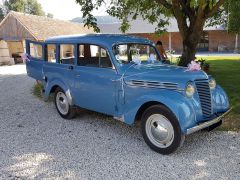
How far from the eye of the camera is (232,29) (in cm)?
1948

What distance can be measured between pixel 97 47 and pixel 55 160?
2.54 meters

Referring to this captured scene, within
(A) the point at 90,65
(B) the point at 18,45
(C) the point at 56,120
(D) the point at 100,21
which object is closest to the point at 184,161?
(A) the point at 90,65

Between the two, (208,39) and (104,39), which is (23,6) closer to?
(208,39)

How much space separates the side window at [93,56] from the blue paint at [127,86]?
0.10 metres

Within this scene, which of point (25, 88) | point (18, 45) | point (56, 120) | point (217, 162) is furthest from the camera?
point (18, 45)

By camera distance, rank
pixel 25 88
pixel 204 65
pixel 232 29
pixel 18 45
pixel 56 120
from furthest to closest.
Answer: pixel 18 45, pixel 232 29, pixel 204 65, pixel 25 88, pixel 56 120

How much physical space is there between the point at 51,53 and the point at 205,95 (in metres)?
4.15

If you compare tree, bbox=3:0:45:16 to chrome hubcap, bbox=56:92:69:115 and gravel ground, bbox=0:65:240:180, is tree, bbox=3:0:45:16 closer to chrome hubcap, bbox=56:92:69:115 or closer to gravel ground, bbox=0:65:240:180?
chrome hubcap, bbox=56:92:69:115

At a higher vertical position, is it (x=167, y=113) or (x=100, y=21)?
(x=100, y=21)

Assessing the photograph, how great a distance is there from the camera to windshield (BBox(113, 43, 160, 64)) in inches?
246

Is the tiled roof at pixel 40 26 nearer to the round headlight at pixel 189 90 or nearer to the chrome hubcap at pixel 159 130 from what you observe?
the chrome hubcap at pixel 159 130

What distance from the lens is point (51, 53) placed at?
786cm

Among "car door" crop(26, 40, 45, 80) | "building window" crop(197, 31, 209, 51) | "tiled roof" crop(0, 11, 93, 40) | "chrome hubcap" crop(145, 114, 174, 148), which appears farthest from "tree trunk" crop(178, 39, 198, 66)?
"building window" crop(197, 31, 209, 51)

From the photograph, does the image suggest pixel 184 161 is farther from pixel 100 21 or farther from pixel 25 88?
pixel 100 21
